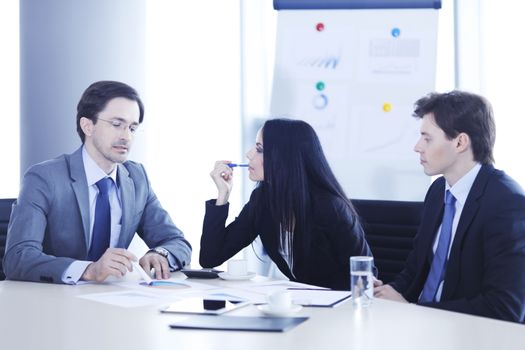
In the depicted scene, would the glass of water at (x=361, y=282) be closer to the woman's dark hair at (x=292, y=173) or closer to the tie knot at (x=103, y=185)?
the woman's dark hair at (x=292, y=173)

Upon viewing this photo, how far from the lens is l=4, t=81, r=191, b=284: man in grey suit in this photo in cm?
220

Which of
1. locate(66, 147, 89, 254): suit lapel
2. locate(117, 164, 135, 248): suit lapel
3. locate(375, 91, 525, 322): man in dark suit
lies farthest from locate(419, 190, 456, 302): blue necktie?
locate(66, 147, 89, 254): suit lapel

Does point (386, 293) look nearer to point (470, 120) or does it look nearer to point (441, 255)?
point (441, 255)

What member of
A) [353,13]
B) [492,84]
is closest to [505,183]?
[492,84]

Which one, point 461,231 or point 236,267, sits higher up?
point 461,231

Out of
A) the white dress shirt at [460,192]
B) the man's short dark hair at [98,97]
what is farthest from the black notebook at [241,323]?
the man's short dark hair at [98,97]

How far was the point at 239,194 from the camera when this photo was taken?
14.1 feet

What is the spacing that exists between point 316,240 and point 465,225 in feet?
1.97

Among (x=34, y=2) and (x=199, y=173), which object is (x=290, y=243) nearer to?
(x=199, y=173)

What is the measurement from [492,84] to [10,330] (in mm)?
2761

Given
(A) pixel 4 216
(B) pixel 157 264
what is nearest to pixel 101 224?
(B) pixel 157 264

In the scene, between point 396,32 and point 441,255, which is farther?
point 396,32

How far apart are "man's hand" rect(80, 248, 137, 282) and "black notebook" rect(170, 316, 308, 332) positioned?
20.9 inches

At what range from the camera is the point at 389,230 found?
2746 millimetres
